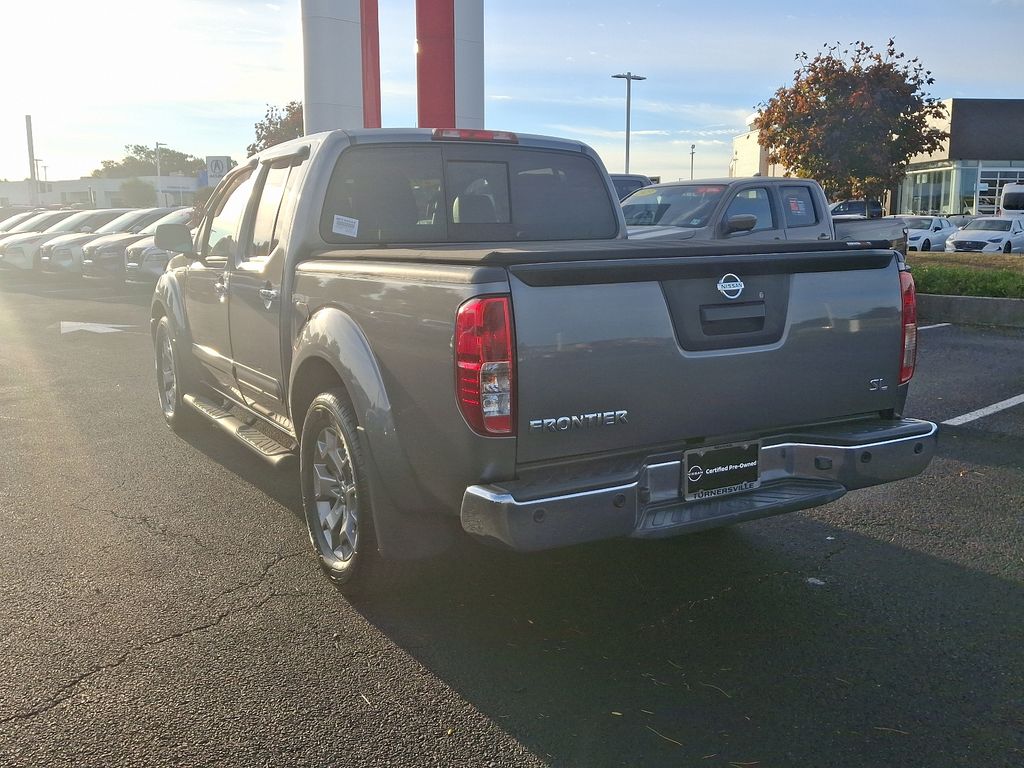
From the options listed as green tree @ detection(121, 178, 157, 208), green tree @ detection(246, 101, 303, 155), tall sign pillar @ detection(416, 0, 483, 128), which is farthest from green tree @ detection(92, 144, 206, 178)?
tall sign pillar @ detection(416, 0, 483, 128)

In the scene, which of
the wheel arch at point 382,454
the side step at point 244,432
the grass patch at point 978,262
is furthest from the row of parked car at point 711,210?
the grass patch at point 978,262

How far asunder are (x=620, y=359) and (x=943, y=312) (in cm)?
1134

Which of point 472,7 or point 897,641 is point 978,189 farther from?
point 897,641

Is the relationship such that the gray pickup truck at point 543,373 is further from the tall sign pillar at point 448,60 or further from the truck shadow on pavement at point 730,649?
the tall sign pillar at point 448,60

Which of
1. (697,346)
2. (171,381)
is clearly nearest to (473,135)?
(697,346)

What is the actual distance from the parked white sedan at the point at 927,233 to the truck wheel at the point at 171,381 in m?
30.3

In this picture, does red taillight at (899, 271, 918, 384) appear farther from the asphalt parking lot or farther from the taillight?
the taillight

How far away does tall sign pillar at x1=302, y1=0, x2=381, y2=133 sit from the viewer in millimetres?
14336

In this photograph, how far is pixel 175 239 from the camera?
6477 mm

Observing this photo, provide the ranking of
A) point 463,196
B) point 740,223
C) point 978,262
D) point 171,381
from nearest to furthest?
point 463,196 → point 171,381 → point 740,223 → point 978,262

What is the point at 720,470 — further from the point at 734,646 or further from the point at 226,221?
the point at 226,221

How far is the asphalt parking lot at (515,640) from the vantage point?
10.2 ft

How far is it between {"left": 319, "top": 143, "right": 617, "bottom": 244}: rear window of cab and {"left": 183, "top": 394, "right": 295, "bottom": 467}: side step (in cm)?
111

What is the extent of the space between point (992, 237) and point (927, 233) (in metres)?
2.99
